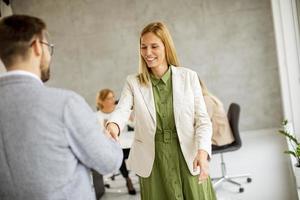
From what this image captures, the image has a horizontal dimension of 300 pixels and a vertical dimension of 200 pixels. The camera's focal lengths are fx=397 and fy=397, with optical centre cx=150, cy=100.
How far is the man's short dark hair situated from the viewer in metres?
1.19

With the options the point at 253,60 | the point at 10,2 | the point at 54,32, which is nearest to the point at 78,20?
the point at 54,32

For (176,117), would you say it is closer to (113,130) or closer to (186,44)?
(113,130)

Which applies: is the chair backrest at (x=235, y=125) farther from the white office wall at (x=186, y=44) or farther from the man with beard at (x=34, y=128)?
the man with beard at (x=34, y=128)

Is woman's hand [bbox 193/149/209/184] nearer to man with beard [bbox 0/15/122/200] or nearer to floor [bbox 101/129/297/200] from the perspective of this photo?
man with beard [bbox 0/15/122/200]

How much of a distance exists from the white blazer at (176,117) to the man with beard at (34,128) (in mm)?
669

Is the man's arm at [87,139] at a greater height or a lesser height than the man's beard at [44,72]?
lesser

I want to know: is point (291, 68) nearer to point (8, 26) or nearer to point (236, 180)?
point (236, 180)

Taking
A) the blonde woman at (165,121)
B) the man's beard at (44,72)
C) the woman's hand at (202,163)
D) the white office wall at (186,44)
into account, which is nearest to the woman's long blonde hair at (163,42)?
the blonde woman at (165,121)

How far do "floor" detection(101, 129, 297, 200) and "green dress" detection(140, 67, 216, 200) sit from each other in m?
2.06

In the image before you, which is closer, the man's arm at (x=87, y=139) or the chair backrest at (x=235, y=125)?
the man's arm at (x=87, y=139)

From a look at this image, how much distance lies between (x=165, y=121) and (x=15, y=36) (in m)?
0.92

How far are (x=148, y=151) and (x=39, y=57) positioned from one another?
86 centimetres

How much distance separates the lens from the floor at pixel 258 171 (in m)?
3.93

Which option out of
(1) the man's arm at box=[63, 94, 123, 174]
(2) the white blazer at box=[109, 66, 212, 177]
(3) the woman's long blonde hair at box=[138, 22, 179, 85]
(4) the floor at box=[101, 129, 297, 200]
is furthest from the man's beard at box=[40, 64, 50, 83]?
(4) the floor at box=[101, 129, 297, 200]
